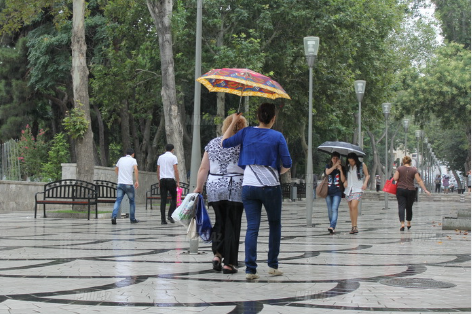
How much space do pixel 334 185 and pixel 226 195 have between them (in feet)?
22.6

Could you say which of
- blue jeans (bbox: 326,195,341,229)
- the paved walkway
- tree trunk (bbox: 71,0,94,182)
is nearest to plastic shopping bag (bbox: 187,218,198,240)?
the paved walkway

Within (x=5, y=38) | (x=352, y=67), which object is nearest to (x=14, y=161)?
(x=5, y=38)

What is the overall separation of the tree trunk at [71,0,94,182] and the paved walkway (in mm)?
7468

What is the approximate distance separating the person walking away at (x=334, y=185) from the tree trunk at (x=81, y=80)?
822cm

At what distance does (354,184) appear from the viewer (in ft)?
48.3

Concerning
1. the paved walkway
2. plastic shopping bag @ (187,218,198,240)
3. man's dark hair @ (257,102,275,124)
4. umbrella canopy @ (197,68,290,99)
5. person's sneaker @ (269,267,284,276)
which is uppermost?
umbrella canopy @ (197,68,290,99)

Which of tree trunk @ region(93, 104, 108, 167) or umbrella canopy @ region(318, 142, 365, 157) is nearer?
umbrella canopy @ region(318, 142, 365, 157)

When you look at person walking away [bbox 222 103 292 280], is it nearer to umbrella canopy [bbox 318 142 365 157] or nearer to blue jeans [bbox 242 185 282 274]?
blue jeans [bbox 242 185 282 274]

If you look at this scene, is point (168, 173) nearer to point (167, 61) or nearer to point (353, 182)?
point (353, 182)

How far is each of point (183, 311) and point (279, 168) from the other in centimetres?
257

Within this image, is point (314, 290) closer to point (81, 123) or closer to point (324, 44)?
Answer: point (81, 123)

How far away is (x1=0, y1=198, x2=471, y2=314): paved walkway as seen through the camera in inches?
234

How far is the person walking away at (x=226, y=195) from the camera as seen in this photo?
817cm

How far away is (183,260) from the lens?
922 cm
